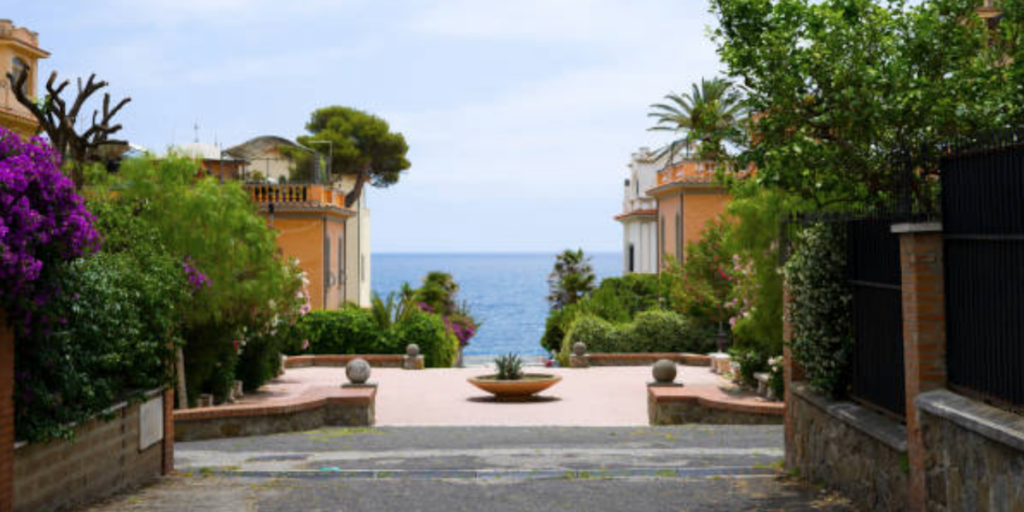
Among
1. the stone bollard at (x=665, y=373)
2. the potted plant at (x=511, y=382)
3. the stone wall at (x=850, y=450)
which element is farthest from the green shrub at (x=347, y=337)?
the stone wall at (x=850, y=450)

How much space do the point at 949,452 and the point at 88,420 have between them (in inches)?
303

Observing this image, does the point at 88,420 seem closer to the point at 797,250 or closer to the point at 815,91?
the point at 797,250

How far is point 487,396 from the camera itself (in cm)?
2472

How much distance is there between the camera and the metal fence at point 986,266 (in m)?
6.44

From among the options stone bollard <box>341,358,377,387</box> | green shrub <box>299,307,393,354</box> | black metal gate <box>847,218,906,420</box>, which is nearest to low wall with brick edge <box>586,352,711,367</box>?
green shrub <box>299,307,393,354</box>

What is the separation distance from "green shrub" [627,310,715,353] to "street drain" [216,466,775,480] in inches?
843

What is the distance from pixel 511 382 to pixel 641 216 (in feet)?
113

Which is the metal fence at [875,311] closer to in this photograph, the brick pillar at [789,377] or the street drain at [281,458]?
the brick pillar at [789,377]

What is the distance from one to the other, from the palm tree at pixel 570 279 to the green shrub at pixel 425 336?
1786cm

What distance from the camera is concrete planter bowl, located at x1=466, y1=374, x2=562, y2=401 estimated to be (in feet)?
77.6

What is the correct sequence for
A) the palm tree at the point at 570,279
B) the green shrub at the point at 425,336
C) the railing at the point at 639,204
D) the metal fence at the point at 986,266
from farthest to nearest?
the railing at the point at 639,204, the palm tree at the point at 570,279, the green shrub at the point at 425,336, the metal fence at the point at 986,266

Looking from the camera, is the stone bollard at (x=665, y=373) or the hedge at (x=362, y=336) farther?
the hedge at (x=362, y=336)

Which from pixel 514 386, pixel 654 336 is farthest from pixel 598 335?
pixel 514 386

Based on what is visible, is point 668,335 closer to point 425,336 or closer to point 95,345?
point 425,336
